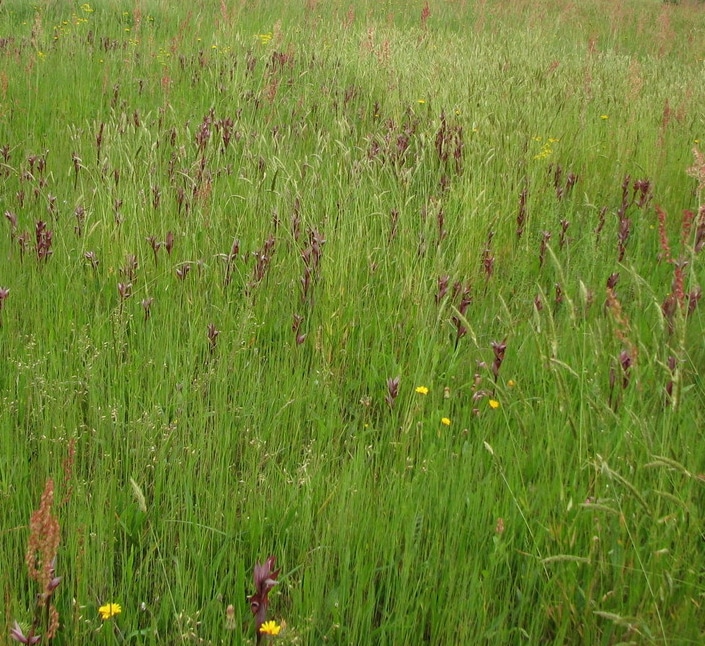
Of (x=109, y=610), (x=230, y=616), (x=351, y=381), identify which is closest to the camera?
(x=230, y=616)

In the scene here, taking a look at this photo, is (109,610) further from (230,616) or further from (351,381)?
(351,381)

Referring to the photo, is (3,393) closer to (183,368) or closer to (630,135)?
(183,368)

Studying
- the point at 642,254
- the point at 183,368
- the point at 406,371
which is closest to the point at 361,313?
the point at 406,371

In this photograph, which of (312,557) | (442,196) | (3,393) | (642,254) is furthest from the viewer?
(442,196)

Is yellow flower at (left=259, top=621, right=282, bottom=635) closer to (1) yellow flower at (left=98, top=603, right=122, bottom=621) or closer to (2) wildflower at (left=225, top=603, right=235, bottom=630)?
(2) wildflower at (left=225, top=603, right=235, bottom=630)

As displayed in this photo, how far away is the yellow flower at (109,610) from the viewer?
1.45 metres

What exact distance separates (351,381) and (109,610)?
1.19 meters

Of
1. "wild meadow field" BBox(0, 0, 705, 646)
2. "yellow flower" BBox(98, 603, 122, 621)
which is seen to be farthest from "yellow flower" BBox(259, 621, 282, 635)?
"yellow flower" BBox(98, 603, 122, 621)

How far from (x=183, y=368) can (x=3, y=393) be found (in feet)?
1.70

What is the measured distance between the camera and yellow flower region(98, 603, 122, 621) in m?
1.45

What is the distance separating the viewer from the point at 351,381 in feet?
8.17

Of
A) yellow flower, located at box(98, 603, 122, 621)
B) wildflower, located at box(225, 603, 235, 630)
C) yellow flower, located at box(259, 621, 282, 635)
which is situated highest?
wildflower, located at box(225, 603, 235, 630)

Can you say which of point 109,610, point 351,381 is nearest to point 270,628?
point 109,610

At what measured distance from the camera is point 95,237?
3199 millimetres
